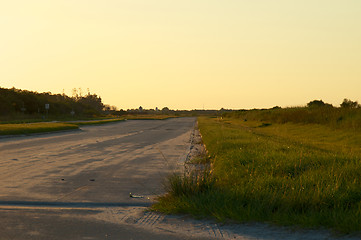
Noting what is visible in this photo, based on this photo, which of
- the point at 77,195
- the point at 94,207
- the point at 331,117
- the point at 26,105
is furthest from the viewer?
the point at 26,105

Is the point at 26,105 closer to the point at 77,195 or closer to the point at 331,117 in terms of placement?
the point at 331,117

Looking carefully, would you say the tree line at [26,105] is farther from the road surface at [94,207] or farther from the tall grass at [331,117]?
the road surface at [94,207]

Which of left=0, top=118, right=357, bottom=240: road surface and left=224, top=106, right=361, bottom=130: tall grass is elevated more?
left=224, top=106, right=361, bottom=130: tall grass

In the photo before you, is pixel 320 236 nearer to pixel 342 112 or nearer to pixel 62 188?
pixel 62 188

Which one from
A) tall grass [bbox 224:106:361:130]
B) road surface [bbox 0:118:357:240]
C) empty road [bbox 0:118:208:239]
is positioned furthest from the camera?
tall grass [bbox 224:106:361:130]

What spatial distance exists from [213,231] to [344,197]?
2.50 metres

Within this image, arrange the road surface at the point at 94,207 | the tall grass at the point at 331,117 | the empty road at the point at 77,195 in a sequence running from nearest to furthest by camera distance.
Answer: the road surface at the point at 94,207
the empty road at the point at 77,195
the tall grass at the point at 331,117

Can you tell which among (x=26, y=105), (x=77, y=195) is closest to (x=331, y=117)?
(x=77, y=195)

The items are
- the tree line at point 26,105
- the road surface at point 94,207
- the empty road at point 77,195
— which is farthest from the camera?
the tree line at point 26,105

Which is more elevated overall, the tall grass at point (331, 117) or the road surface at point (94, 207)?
the tall grass at point (331, 117)

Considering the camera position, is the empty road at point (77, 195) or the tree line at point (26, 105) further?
the tree line at point (26, 105)

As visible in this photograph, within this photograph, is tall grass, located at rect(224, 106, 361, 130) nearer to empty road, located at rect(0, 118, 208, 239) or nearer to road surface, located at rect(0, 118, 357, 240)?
empty road, located at rect(0, 118, 208, 239)

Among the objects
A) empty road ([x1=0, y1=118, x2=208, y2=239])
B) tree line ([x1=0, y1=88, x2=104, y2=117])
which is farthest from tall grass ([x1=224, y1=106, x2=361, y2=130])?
tree line ([x1=0, y1=88, x2=104, y2=117])

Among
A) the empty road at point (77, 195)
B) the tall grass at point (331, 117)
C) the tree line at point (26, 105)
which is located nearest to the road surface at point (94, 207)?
the empty road at point (77, 195)
